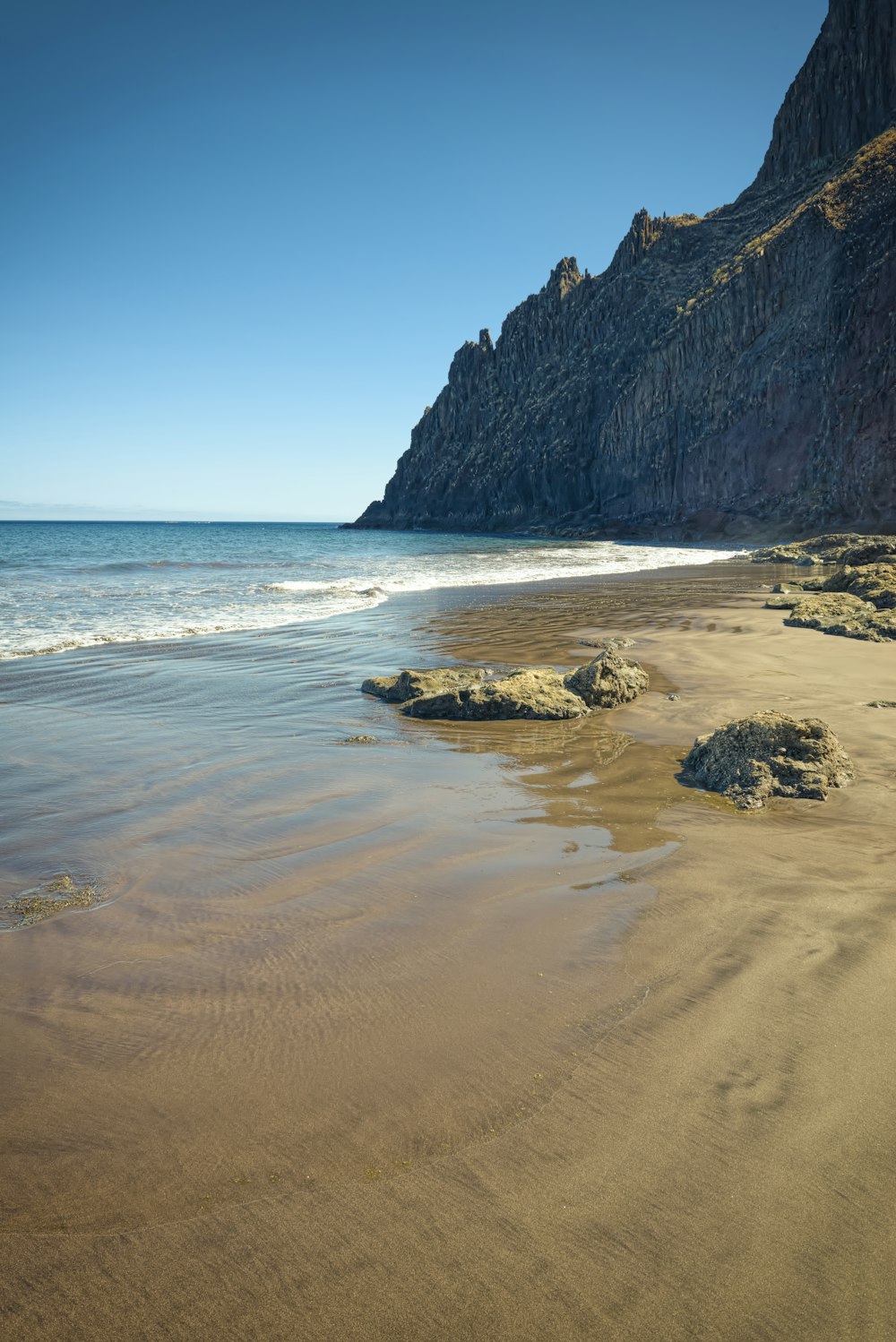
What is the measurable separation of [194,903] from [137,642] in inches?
346

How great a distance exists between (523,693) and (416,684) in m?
1.10

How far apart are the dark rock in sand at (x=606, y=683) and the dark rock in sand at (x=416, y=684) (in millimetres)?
1041

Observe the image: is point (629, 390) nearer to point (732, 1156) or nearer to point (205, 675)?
point (205, 675)

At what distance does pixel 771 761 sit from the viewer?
14.7ft

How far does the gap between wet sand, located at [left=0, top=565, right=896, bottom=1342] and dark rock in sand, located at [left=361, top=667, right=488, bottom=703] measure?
2.05 meters

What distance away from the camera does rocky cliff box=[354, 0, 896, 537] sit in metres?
38.2

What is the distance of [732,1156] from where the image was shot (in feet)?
6.07

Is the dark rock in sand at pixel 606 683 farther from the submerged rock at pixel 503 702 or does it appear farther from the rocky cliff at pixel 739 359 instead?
the rocky cliff at pixel 739 359

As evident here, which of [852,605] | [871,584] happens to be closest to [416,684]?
[852,605]

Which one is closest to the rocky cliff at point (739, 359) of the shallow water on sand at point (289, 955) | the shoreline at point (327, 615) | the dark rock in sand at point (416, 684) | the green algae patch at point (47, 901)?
the shoreline at point (327, 615)

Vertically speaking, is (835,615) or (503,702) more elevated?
(835,615)

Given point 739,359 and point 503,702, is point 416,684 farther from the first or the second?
point 739,359

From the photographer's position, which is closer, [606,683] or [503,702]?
[503,702]

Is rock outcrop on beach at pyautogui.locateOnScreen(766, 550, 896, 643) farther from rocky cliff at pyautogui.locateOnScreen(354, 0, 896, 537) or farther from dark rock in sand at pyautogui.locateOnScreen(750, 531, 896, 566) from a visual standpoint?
rocky cliff at pyautogui.locateOnScreen(354, 0, 896, 537)
